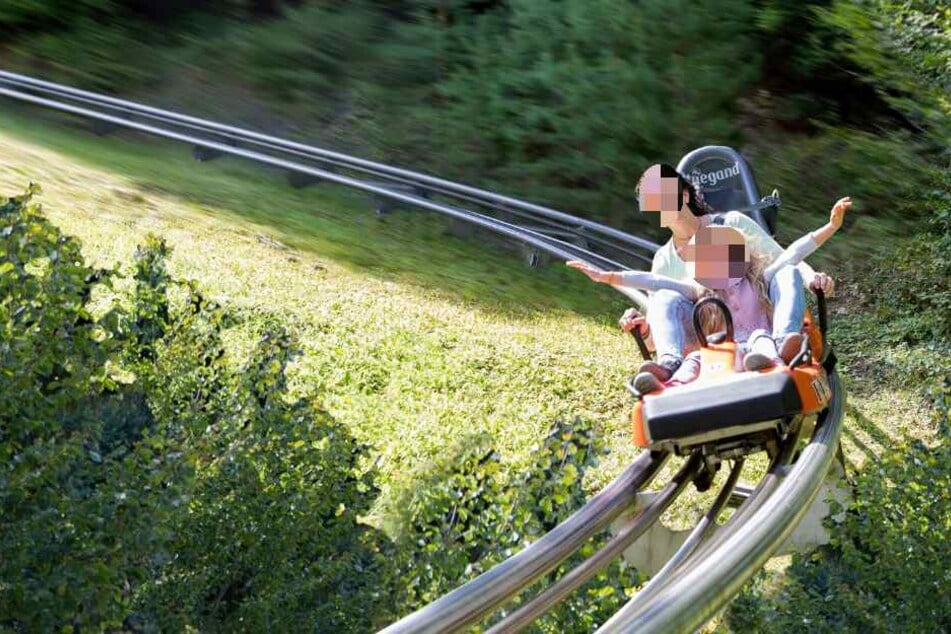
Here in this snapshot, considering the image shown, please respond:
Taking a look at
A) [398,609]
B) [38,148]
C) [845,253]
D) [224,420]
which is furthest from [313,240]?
[398,609]

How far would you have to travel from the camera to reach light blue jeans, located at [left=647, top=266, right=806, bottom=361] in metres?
6.00

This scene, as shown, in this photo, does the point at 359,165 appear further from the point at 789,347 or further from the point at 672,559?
the point at 672,559

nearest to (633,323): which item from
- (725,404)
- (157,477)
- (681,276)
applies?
(681,276)

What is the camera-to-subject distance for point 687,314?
6.31 meters

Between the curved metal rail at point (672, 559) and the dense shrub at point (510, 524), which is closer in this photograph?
the curved metal rail at point (672, 559)

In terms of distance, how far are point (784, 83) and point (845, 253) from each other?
2560 millimetres

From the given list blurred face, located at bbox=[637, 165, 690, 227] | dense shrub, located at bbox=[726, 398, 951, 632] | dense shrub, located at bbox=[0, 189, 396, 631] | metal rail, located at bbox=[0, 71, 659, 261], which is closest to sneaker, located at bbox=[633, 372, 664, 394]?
blurred face, located at bbox=[637, 165, 690, 227]

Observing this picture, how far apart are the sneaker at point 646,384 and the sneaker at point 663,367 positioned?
1.2 inches

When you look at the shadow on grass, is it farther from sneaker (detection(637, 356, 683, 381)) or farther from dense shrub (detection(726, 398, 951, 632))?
sneaker (detection(637, 356, 683, 381))

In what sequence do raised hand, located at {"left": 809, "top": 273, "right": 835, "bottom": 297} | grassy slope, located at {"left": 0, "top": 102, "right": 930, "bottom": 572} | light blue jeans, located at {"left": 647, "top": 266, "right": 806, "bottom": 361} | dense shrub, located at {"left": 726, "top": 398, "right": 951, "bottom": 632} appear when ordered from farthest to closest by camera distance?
grassy slope, located at {"left": 0, "top": 102, "right": 930, "bottom": 572} < dense shrub, located at {"left": 726, "top": 398, "right": 951, "bottom": 632} < raised hand, located at {"left": 809, "top": 273, "right": 835, "bottom": 297} < light blue jeans, located at {"left": 647, "top": 266, "right": 806, "bottom": 361}

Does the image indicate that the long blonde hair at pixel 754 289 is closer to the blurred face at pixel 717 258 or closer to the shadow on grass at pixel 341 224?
the blurred face at pixel 717 258

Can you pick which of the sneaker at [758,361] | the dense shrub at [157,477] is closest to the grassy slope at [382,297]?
the dense shrub at [157,477]

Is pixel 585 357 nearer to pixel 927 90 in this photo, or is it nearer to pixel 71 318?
pixel 927 90

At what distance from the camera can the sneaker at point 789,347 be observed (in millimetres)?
5816
